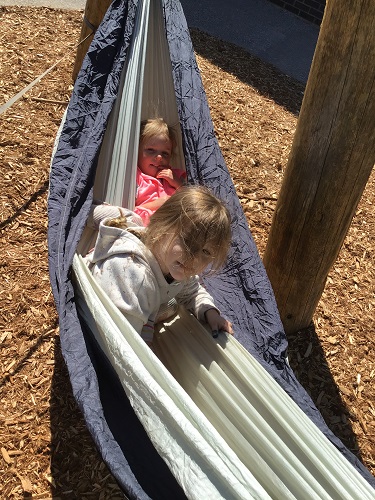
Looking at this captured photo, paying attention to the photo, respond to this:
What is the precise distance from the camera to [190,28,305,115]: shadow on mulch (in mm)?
5203

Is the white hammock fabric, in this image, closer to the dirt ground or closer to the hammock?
the hammock

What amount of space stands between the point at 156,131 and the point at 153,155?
11cm

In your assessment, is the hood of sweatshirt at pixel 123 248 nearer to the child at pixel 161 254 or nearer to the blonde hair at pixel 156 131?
the child at pixel 161 254

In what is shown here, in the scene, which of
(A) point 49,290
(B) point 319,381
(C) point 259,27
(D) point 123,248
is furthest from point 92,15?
(C) point 259,27

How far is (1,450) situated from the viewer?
2.35m

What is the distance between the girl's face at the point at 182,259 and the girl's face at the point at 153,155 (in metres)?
0.86

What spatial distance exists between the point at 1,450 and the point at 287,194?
1375 mm

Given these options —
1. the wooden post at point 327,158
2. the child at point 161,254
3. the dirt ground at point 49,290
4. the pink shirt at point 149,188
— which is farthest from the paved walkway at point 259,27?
the child at point 161,254

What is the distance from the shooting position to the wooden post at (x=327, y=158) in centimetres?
211

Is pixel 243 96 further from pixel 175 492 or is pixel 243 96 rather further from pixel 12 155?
pixel 175 492

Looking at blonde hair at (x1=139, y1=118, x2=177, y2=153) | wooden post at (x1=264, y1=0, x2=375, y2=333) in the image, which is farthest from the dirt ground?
blonde hair at (x1=139, y1=118, x2=177, y2=153)

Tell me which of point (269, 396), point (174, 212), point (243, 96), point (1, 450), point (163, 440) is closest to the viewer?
point (163, 440)

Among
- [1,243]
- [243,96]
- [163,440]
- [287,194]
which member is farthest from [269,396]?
[243,96]

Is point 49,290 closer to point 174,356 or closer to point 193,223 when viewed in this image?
point 174,356
